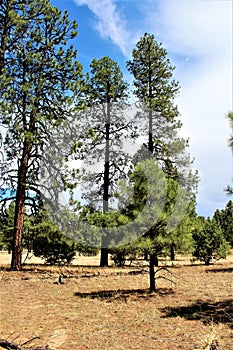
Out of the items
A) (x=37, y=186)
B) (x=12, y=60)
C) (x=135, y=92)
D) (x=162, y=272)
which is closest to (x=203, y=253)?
(x=162, y=272)

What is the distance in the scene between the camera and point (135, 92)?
70.4ft

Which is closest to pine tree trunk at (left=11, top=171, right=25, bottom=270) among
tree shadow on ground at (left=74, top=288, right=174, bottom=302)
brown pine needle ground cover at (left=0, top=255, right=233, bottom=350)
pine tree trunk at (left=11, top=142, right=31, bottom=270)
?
pine tree trunk at (left=11, top=142, right=31, bottom=270)

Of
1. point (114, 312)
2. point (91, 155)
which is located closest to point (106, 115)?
point (91, 155)

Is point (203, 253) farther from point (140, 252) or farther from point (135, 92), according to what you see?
point (140, 252)

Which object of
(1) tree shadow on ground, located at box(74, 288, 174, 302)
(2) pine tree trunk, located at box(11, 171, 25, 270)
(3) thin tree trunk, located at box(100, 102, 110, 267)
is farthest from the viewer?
(3) thin tree trunk, located at box(100, 102, 110, 267)

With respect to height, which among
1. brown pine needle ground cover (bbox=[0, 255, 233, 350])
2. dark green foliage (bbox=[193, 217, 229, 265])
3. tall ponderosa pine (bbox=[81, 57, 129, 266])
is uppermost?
tall ponderosa pine (bbox=[81, 57, 129, 266])

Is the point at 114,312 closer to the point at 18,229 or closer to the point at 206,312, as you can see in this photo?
the point at 206,312

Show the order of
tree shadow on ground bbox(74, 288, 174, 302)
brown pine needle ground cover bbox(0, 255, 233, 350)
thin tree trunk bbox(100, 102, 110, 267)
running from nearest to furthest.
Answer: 1. brown pine needle ground cover bbox(0, 255, 233, 350)
2. tree shadow on ground bbox(74, 288, 174, 302)
3. thin tree trunk bbox(100, 102, 110, 267)

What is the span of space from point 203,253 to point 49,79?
16658 millimetres

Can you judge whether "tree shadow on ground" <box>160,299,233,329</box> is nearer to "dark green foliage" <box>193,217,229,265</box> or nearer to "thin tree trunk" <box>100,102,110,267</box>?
"thin tree trunk" <box>100,102,110,267</box>

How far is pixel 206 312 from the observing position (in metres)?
8.72

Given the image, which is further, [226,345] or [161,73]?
[161,73]

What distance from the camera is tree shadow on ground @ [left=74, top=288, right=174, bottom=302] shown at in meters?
10.7

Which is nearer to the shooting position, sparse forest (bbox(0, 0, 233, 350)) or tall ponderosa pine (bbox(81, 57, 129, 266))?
sparse forest (bbox(0, 0, 233, 350))
